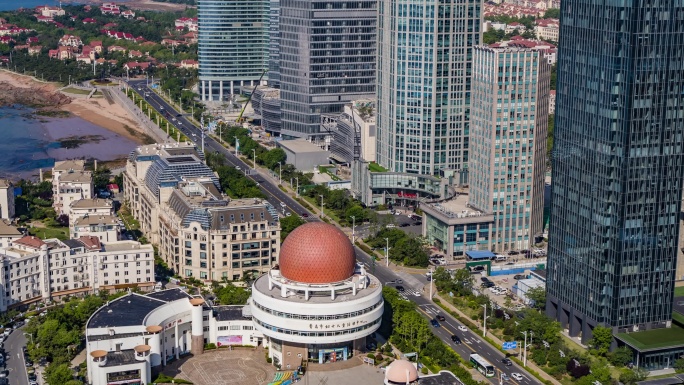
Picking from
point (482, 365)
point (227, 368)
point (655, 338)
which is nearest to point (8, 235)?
point (227, 368)

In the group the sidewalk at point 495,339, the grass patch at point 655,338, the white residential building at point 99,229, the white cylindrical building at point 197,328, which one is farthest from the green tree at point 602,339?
the white residential building at point 99,229

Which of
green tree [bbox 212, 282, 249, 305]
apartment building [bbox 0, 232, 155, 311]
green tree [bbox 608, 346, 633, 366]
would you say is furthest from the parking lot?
green tree [bbox 608, 346, 633, 366]

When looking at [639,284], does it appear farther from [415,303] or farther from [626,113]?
[415,303]

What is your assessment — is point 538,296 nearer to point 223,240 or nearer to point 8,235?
point 223,240

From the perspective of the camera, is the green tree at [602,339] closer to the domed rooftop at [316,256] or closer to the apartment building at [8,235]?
the domed rooftop at [316,256]

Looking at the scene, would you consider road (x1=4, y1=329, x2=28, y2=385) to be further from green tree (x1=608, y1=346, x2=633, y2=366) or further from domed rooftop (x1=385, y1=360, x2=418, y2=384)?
green tree (x1=608, y1=346, x2=633, y2=366)
